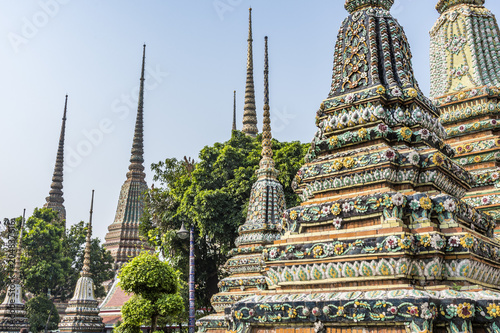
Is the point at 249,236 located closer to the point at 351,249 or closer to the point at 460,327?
the point at 351,249

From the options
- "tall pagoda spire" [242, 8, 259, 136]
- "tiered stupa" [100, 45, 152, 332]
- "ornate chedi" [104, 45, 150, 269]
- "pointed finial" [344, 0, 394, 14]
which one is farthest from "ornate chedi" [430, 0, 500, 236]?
"ornate chedi" [104, 45, 150, 269]

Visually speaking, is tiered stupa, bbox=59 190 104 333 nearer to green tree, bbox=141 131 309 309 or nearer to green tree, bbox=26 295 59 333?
green tree, bbox=141 131 309 309

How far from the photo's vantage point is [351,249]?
6.86 meters

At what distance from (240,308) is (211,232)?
56.5ft

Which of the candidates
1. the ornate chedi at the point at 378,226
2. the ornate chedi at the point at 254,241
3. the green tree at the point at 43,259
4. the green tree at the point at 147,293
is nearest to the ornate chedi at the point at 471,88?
the ornate chedi at the point at 378,226

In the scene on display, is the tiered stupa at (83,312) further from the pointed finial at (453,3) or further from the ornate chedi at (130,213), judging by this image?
the pointed finial at (453,3)

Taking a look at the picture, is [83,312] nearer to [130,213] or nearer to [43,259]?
[43,259]

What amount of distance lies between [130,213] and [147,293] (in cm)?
3770

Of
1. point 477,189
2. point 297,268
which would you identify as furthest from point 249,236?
point 297,268

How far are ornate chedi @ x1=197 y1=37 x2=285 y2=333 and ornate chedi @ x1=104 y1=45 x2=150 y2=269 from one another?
116 feet

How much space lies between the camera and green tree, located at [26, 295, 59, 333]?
3540 cm

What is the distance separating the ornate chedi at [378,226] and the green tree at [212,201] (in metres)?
15.9

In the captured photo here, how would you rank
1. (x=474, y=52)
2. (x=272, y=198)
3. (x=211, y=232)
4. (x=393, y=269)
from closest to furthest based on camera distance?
(x=393, y=269) → (x=474, y=52) → (x=272, y=198) → (x=211, y=232)

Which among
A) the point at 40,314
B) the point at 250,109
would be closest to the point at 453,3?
the point at 250,109
